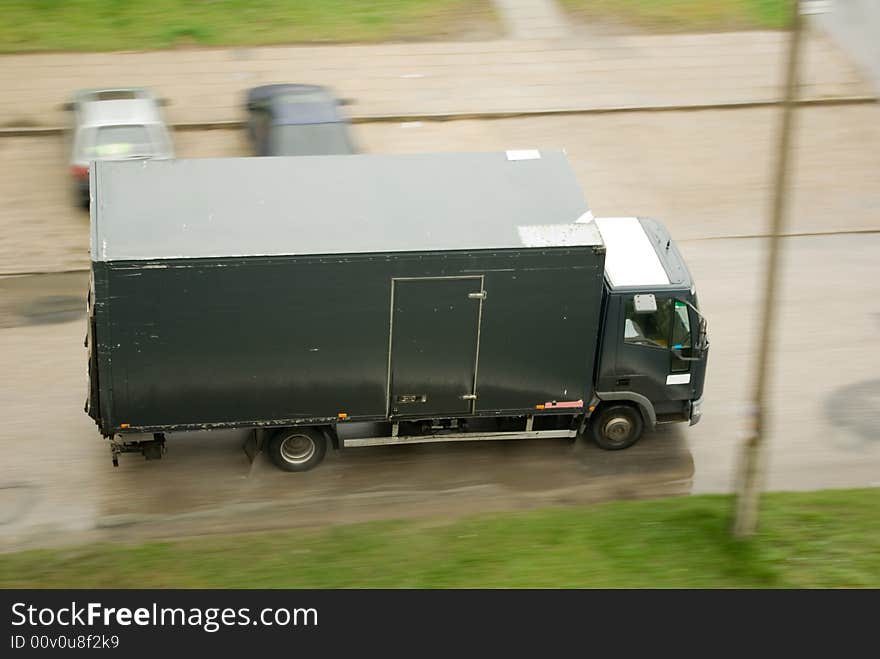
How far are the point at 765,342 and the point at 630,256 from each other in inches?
96.2

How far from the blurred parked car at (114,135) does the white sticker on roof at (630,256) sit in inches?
326

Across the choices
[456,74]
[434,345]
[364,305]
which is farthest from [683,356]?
[456,74]

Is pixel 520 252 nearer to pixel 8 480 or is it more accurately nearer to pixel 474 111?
pixel 8 480

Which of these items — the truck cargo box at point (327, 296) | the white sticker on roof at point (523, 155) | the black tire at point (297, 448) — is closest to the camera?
the truck cargo box at point (327, 296)

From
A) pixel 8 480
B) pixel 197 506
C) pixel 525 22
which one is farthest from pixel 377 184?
pixel 525 22

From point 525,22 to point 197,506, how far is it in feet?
54.4

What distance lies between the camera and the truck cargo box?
12.0 meters

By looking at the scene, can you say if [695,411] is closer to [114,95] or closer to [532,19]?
[114,95]

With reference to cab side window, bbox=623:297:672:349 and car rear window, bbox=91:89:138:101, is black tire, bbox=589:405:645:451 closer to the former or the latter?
cab side window, bbox=623:297:672:349

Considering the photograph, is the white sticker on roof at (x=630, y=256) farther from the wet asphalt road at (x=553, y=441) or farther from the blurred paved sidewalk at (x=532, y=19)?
the blurred paved sidewalk at (x=532, y=19)

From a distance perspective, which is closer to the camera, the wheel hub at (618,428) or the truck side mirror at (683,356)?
the truck side mirror at (683,356)

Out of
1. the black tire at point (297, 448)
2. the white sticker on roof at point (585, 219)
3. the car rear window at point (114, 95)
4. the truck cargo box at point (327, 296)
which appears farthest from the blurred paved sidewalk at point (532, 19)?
the black tire at point (297, 448)

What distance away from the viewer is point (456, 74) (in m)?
24.2

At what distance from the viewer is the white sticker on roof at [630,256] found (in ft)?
43.5
